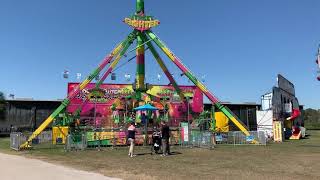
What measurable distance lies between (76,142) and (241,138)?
1354 centimetres

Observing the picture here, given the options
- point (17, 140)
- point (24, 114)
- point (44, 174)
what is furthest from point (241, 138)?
point (24, 114)

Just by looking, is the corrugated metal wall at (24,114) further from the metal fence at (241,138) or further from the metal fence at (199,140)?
the metal fence at (199,140)

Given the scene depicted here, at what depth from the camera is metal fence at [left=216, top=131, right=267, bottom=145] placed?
3212 centimetres

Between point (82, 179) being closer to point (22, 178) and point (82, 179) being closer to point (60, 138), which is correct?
point (22, 178)

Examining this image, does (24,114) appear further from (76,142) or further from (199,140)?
(199,140)

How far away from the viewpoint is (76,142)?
1058 inches

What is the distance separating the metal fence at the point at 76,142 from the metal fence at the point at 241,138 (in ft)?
39.8

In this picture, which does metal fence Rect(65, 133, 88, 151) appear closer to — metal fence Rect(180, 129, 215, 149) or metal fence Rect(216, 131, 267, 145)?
metal fence Rect(180, 129, 215, 149)

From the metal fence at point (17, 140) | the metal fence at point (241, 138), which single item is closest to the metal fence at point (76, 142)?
the metal fence at point (17, 140)

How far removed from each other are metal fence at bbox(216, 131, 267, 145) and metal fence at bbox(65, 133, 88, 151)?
1212 cm

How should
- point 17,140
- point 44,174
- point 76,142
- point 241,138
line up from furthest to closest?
point 241,138 → point 17,140 → point 76,142 → point 44,174

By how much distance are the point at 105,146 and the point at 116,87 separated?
28.8 meters

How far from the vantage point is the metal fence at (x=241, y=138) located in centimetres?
3212

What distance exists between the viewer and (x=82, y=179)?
41.2 ft
